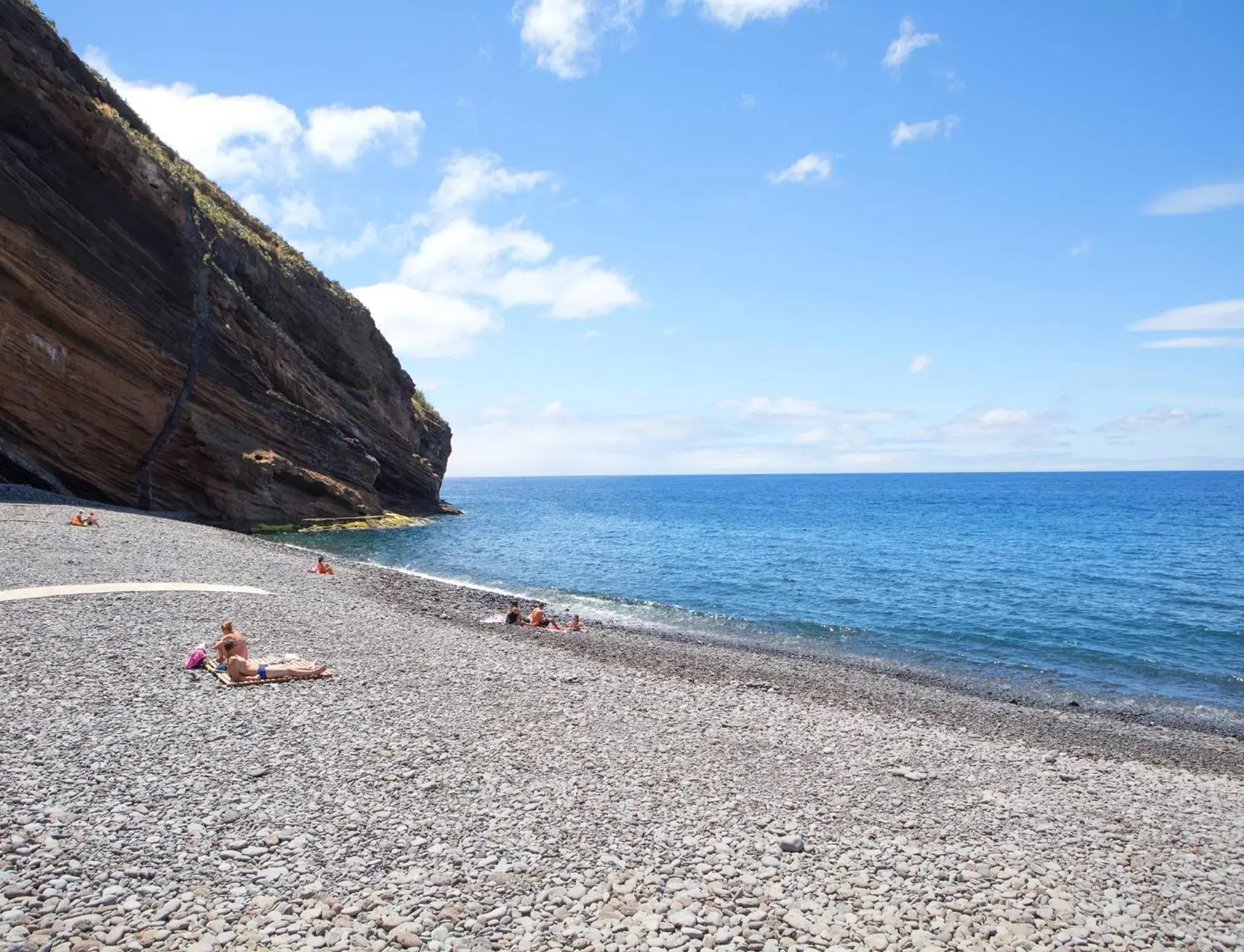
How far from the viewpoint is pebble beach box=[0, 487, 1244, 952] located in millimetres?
6711

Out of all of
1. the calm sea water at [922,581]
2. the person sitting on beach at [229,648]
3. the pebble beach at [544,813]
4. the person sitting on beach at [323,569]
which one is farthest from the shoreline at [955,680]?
the person sitting on beach at [229,648]

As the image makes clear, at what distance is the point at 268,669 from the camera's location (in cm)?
1242

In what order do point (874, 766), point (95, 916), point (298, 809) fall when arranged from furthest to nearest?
point (874, 766) → point (298, 809) → point (95, 916)

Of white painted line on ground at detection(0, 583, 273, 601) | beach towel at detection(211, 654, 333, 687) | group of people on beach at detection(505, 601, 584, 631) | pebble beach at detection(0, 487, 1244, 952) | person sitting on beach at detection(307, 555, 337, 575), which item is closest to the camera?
pebble beach at detection(0, 487, 1244, 952)

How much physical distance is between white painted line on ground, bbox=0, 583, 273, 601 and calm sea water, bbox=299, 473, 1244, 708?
12.7 metres

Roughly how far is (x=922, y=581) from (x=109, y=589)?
33093 mm

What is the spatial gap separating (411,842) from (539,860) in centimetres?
133

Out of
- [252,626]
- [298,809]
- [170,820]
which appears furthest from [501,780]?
[252,626]

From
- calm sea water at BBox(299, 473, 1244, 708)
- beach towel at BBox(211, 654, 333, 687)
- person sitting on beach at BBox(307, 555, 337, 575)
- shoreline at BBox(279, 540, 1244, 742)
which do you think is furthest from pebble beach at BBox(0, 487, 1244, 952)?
person sitting on beach at BBox(307, 555, 337, 575)

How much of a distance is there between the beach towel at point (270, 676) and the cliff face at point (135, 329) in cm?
2857

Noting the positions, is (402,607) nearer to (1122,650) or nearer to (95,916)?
(95,916)

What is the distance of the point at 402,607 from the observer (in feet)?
74.9

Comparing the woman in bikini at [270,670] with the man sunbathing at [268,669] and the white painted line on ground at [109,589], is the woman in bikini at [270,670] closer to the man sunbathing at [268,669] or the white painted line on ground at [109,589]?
the man sunbathing at [268,669]

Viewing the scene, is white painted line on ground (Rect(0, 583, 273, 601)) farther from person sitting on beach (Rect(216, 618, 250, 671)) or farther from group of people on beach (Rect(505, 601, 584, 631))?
group of people on beach (Rect(505, 601, 584, 631))
